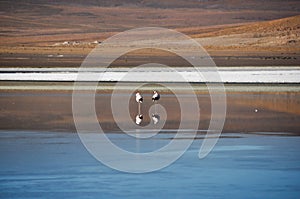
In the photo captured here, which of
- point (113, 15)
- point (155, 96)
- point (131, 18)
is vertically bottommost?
point (155, 96)

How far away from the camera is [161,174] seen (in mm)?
10289

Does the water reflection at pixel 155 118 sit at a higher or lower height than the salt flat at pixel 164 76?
lower

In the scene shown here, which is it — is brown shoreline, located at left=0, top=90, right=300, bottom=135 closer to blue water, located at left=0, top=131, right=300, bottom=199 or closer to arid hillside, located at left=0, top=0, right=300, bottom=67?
blue water, located at left=0, top=131, right=300, bottom=199

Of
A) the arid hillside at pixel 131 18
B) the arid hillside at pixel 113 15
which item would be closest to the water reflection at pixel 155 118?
the arid hillside at pixel 131 18

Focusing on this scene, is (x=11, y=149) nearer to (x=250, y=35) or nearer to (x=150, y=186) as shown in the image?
(x=150, y=186)

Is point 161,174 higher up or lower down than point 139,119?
lower down

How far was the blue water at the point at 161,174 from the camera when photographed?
9.22 meters

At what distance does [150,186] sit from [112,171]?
1068 mm

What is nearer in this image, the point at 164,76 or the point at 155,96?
the point at 155,96

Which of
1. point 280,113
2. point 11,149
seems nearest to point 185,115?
point 280,113

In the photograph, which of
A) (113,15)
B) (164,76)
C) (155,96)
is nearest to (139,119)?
(155,96)

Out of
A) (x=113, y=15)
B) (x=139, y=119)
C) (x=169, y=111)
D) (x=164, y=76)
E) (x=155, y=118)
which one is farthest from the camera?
(x=113, y=15)

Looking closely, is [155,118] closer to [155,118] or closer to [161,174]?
[155,118]

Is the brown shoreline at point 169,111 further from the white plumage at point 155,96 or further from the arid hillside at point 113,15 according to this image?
the arid hillside at point 113,15
